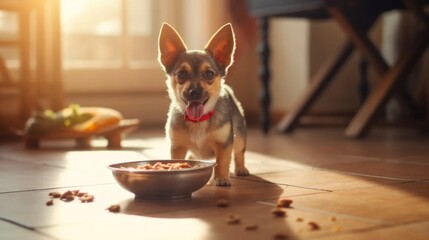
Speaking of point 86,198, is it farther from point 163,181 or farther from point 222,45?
point 222,45

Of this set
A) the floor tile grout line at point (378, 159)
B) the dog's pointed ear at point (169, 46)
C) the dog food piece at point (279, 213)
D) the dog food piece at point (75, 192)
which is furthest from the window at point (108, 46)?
the dog food piece at point (279, 213)

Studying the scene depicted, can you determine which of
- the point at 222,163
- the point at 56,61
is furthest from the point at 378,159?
the point at 56,61

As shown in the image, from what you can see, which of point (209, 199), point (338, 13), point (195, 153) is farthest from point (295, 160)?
point (338, 13)

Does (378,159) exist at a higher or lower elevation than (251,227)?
lower

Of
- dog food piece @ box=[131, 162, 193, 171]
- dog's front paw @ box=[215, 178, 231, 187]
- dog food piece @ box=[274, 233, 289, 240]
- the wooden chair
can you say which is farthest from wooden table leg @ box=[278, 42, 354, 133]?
Answer: dog food piece @ box=[274, 233, 289, 240]

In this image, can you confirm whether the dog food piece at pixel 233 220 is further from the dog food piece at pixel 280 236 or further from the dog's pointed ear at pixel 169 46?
the dog's pointed ear at pixel 169 46

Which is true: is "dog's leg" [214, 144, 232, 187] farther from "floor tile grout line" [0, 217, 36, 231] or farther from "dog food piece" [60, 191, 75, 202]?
"floor tile grout line" [0, 217, 36, 231]

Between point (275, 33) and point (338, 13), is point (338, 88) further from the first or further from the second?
point (338, 13)
